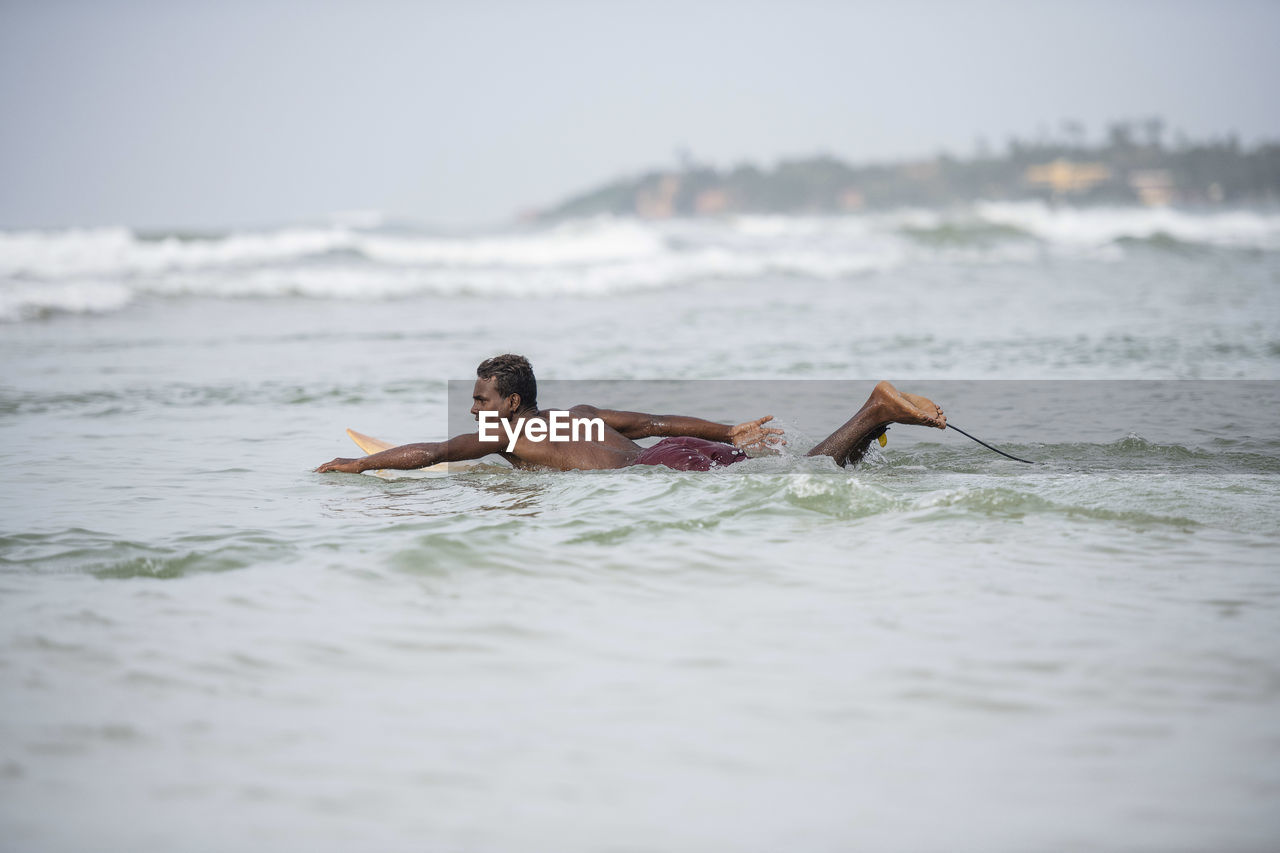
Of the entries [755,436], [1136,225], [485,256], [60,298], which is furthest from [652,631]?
[1136,225]

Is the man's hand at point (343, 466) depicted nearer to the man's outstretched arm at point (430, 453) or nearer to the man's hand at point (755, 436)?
the man's outstretched arm at point (430, 453)

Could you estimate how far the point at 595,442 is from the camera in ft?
18.9

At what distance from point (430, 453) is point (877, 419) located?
2288 millimetres

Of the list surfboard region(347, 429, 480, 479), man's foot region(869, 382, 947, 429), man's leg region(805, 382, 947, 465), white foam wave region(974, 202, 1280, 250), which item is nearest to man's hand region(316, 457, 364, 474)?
surfboard region(347, 429, 480, 479)

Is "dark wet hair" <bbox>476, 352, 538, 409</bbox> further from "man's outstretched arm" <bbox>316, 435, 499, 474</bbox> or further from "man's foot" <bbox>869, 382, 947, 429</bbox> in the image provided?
"man's foot" <bbox>869, 382, 947, 429</bbox>

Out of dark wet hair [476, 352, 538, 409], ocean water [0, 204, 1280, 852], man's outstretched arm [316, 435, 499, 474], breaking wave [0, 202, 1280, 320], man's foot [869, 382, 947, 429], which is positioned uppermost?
breaking wave [0, 202, 1280, 320]

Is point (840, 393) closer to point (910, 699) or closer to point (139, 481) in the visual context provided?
point (139, 481)

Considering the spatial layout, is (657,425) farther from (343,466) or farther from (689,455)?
(343,466)

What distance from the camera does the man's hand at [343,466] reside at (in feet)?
18.6

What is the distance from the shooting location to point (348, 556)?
416 centimetres

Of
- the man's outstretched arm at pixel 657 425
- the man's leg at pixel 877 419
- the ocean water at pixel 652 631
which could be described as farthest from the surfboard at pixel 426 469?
the man's leg at pixel 877 419

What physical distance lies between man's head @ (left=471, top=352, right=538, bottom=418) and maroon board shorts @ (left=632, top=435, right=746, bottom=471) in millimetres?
719

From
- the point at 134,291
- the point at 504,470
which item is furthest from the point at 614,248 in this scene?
the point at 504,470

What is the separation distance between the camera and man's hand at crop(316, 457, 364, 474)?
223 inches
